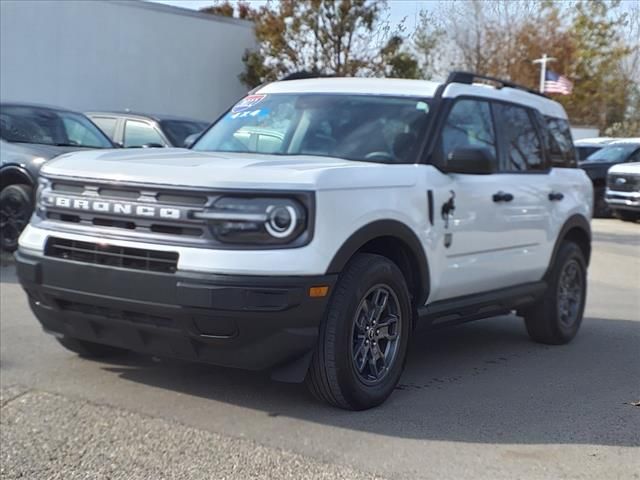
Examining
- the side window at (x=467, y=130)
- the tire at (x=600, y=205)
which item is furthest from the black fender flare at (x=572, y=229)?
the tire at (x=600, y=205)

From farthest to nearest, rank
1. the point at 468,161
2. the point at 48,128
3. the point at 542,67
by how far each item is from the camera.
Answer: the point at 542,67
the point at 48,128
the point at 468,161

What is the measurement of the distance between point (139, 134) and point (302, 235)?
29.6 ft

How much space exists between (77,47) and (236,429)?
17270mm

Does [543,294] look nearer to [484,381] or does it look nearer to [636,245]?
[484,381]

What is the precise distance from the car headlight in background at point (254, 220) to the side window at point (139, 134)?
8.38 m

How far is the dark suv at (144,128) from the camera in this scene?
41.2 feet

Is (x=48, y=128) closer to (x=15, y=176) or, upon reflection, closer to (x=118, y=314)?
(x=15, y=176)

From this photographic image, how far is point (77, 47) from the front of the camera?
20172mm

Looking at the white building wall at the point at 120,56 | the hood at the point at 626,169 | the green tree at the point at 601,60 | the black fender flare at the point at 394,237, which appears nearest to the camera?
the black fender flare at the point at 394,237

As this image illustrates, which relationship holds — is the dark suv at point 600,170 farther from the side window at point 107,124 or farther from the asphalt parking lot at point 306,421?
the asphalt parking lot at point 306,421

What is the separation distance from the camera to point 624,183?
50.6 ft

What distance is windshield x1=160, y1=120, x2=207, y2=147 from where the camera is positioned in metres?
12.4

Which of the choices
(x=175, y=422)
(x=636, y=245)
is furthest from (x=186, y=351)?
(x=636, y=245)

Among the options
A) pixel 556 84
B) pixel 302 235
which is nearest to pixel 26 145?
pixel 302 235
